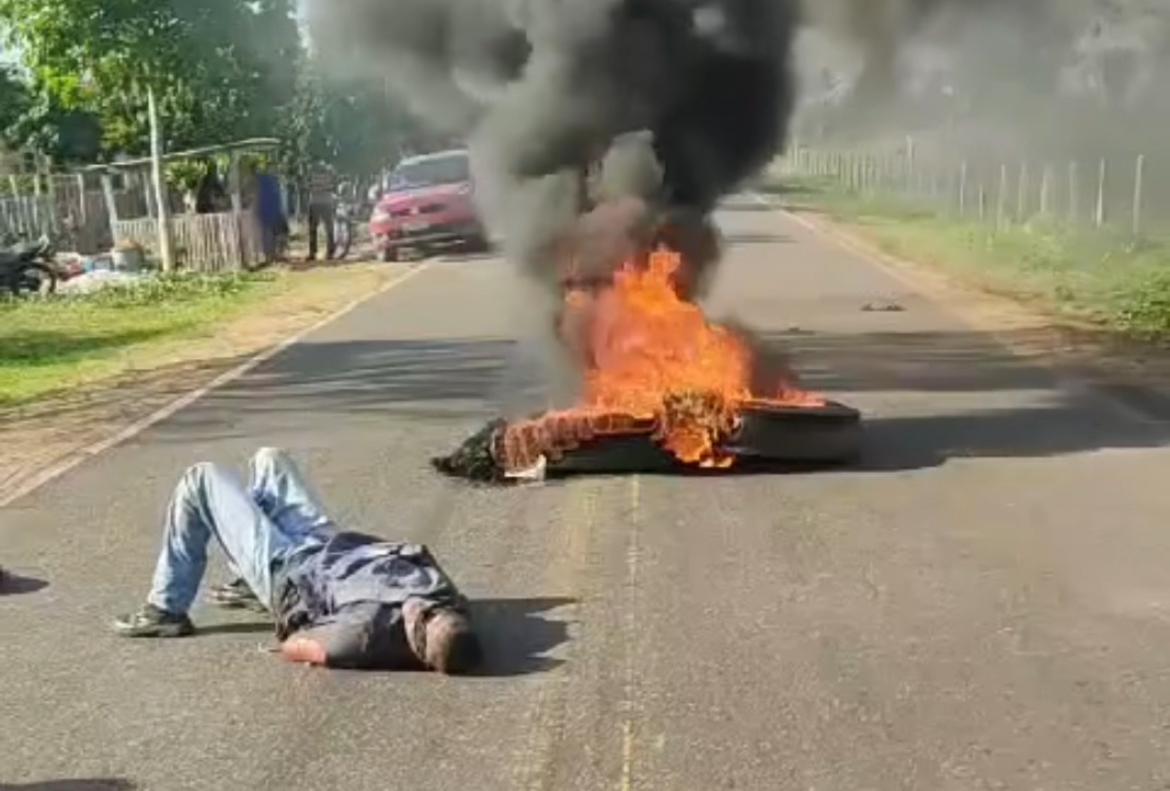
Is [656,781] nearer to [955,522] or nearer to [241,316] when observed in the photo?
[955,522]

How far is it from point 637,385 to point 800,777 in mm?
4715

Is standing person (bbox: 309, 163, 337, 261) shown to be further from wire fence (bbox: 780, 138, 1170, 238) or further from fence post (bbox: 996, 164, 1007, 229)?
fence post (bbox: 996, 164, 1007, 229)

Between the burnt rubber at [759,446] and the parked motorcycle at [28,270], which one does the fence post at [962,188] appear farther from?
the burnt rubber at [759,446]

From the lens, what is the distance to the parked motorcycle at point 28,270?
974 inches

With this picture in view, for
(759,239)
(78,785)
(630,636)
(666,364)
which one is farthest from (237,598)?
(759,239)

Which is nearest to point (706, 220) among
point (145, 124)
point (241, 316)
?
point (241, 316)

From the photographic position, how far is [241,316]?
813 inches

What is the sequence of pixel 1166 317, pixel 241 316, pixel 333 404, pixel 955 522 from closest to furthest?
pixel 955 522 < pixel 333 404 < pixel 1166 317 < pixel 241 316

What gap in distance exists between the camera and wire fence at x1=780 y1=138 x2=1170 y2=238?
25.5 metres

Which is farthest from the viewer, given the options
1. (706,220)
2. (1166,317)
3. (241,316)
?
(241,316)

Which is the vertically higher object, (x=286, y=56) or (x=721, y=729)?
(x=286, y=56)

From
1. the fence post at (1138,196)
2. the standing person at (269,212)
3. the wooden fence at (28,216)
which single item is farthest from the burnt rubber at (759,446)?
the wooden fence at (28,216)

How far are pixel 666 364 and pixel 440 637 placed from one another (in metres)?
3.96

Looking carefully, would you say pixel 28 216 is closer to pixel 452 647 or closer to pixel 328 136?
pixel 328 136
